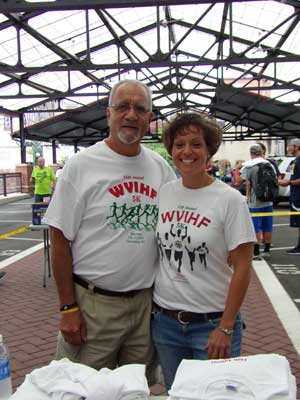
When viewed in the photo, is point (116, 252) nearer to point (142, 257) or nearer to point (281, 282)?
point (142, 257)

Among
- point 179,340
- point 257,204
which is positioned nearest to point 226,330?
point 179,340

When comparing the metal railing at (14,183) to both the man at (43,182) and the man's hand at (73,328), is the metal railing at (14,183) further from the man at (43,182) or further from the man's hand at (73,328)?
the man's hand at (73,328)

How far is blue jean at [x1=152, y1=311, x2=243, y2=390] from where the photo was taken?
208 cm

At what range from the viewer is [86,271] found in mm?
2256

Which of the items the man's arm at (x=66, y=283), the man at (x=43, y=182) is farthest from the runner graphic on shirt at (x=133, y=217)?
the man at (x=43, y=182)

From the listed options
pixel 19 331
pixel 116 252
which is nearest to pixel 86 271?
pixel 116 252

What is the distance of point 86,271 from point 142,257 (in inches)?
10.6

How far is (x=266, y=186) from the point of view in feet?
25.1

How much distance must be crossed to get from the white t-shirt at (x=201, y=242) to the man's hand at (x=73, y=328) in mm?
409

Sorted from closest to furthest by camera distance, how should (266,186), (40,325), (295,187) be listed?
(40,325)
(266,186)
(295,187)

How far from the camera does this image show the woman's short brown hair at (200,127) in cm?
211

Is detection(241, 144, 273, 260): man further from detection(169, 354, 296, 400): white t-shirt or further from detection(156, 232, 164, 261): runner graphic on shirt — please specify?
detection(169, 354, 296, 400): white t-shirt

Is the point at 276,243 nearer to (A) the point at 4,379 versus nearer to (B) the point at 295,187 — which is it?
(B) the point at 295,187

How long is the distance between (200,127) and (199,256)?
1.80ft
